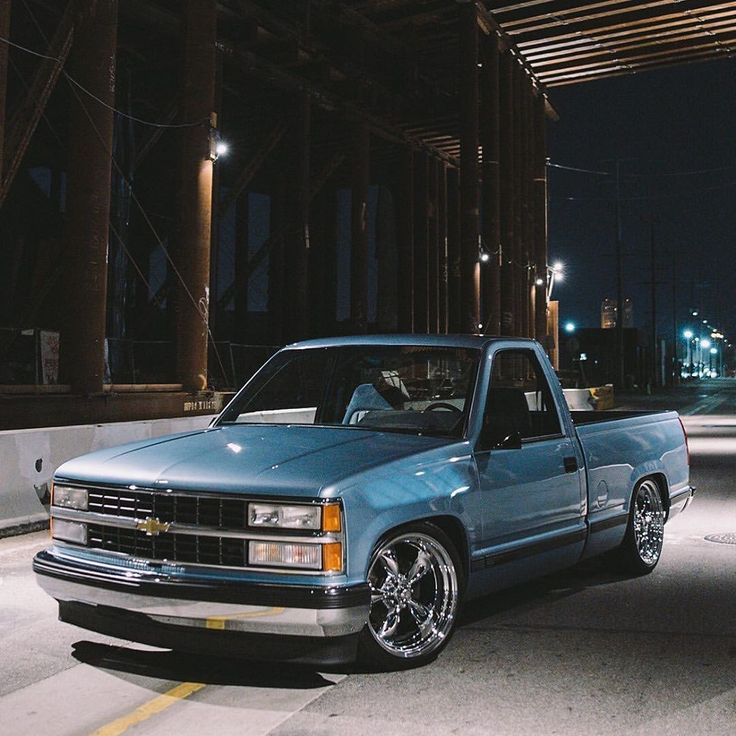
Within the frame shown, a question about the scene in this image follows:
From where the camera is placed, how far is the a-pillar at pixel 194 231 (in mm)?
21844

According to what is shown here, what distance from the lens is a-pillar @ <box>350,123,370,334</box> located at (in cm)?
4138

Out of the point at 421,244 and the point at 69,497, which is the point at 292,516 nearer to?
the point at 69,497

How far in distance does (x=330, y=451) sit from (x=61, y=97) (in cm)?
3363

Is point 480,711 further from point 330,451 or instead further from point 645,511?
point 645,511

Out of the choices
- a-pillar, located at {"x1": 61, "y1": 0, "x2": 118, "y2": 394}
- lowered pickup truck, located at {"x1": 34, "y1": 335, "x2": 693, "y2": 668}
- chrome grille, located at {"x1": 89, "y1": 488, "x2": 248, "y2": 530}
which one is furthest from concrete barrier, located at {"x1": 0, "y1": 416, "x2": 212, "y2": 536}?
a-pillar, located at {"x1": 61, "y1": 0, "x2": 118, "y2": 394}

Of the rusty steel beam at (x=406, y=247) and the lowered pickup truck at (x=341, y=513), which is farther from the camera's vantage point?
the rusty steel beam at (x=406, y=247)

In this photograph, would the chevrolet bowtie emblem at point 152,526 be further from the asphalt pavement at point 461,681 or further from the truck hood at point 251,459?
the asphalt pavement at point 461,681

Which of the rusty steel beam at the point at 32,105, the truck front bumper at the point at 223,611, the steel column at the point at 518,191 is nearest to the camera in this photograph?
the truck front bumper at the point at 223,611

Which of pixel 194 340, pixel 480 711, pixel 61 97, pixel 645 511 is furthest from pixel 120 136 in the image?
pixel 480 711

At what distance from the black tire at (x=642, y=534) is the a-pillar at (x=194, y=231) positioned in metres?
15.9

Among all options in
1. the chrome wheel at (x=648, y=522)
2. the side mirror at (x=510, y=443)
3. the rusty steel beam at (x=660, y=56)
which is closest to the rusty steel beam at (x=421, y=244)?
the rusty steel beam at (x=660, y=56)

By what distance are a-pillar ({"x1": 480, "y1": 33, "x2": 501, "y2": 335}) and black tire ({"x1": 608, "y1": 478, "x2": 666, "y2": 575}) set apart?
3187cm

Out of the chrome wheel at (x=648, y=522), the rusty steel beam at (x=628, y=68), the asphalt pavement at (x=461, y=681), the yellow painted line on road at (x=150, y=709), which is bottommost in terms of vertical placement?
the asphalt pavement at (x=461, y=681)

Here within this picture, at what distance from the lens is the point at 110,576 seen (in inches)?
170
